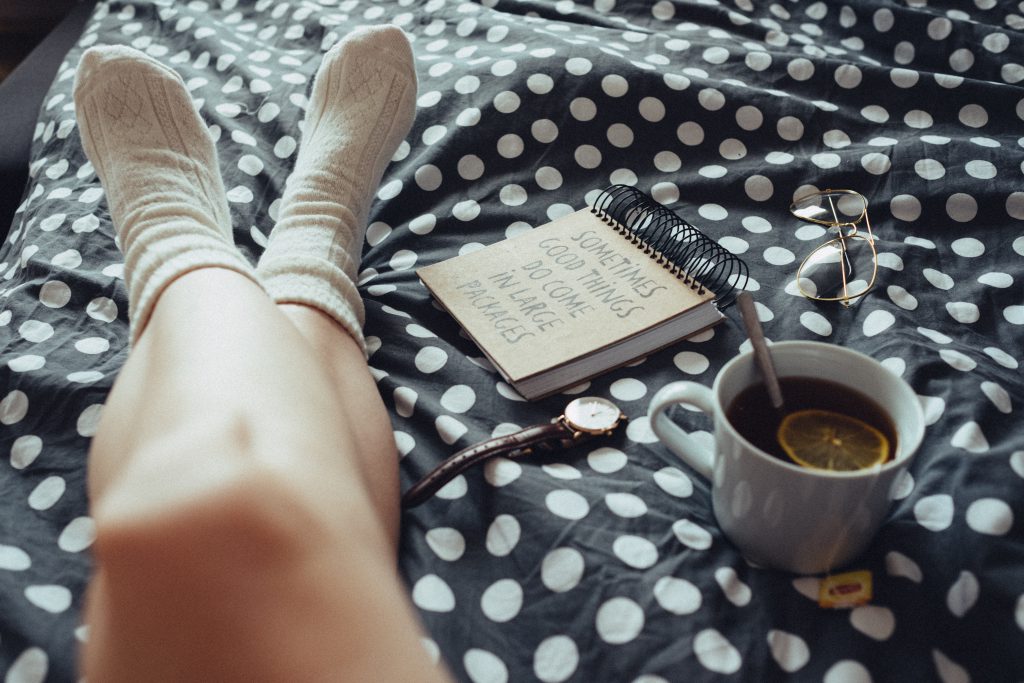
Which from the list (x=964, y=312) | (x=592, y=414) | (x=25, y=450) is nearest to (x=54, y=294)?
(x=25, y=450)

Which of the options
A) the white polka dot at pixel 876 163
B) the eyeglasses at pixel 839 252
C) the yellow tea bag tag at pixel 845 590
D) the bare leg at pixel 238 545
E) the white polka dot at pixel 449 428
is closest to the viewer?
the bare leg at pixel 238 545

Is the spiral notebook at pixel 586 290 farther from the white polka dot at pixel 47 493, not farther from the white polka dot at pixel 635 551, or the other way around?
the white polka dot at pixel 47 493

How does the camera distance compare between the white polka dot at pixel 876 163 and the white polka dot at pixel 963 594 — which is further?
the white polka dot at pixel 876 163

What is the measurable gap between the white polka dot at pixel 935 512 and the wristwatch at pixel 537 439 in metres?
0.21

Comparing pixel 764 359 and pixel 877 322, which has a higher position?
pixel 764 359

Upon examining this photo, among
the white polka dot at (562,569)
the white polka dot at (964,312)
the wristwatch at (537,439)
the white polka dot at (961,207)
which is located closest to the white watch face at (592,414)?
the wristwatch at (537,439)

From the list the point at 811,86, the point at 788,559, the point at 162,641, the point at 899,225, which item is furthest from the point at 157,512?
the point at 811,86

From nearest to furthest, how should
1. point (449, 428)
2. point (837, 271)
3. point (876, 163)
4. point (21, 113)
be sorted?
point (449, 428) → point (837, 271) → point (876, 163) → point (21, 113)

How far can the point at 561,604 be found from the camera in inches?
19.3

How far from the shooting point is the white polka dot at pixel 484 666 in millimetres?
463

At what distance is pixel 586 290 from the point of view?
69cm

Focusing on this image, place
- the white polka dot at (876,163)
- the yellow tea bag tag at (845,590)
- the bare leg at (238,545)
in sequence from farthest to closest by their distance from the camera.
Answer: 1. the white polka dot at (876,163)
2. the yellow tea bag tag at (845,590)
3. the bare leg at (238,545)

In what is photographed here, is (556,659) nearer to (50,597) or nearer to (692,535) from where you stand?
(692,535)

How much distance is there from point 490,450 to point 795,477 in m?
0.22
